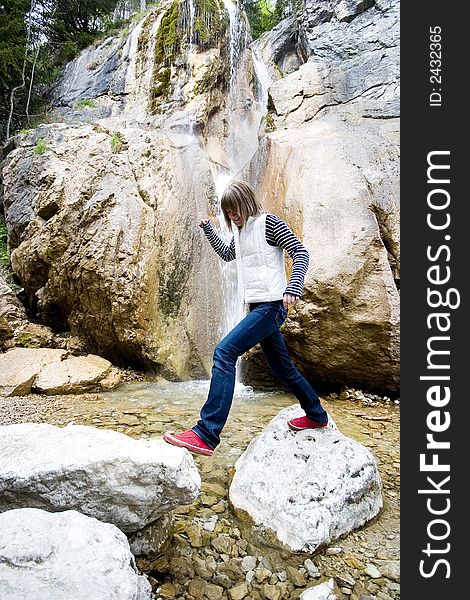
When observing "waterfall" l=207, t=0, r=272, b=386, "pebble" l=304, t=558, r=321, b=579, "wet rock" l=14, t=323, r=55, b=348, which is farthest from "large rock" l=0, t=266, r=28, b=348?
"pebble" l=304, t=558, r=321, b=579

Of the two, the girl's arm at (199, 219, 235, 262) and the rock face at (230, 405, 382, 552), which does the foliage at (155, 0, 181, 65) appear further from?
the rock face at (230, 405, 382, 552)

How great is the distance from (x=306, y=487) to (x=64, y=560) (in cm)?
135

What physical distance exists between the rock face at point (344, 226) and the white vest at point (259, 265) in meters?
2.21

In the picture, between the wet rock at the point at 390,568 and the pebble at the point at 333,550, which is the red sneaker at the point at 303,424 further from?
the wet rock at the point at 390,568

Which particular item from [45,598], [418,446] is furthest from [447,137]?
[45,598]

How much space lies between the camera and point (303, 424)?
9.66 feet

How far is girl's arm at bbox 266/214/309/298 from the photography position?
2654 mm

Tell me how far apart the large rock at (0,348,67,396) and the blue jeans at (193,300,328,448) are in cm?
356

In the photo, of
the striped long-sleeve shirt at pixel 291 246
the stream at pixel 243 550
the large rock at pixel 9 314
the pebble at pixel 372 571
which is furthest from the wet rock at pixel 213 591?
the large rock at pixel 9 314

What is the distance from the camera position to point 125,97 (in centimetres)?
1098

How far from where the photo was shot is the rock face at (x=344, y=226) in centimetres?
488

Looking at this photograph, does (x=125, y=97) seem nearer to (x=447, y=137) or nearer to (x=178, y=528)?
(x=447, y=137)

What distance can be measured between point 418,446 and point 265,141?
5795 millimetres

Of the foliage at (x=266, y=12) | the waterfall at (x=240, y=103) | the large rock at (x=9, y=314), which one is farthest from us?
the foliage at (x=266, y=12)
